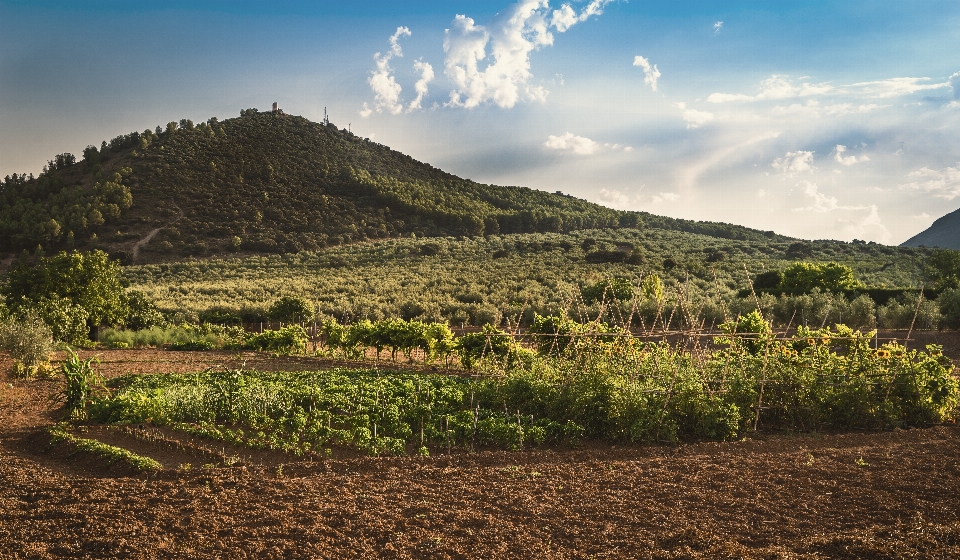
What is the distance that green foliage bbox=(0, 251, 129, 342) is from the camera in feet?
62.6

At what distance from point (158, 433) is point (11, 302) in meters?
14.4

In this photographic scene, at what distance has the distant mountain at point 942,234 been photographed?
3090 inches

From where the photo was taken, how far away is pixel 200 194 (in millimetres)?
57438

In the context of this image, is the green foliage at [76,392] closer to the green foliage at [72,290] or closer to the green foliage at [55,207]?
the green foliage at [72,290]

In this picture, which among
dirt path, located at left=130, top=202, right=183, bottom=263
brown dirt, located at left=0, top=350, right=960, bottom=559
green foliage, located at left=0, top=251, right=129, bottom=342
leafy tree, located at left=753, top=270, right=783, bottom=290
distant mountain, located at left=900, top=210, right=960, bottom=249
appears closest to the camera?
brown dirt, located at left=0, top=350, right=960, bottom=559

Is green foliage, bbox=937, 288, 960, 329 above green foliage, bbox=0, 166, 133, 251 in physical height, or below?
below

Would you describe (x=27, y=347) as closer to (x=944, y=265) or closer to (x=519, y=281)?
(x=519, y=281)

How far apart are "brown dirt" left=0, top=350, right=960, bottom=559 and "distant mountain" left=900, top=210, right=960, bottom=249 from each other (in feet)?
273

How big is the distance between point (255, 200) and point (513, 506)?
185 feet

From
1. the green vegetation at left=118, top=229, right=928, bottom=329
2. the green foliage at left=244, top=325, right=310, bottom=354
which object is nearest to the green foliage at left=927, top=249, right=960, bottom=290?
the green vegetation at left=118, top=229, right=928, bottom=329

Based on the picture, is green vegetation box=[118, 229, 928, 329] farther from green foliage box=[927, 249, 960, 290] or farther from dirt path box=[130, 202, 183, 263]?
dirt path box=[130, 202, 183, 263]

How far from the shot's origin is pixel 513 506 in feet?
19.3

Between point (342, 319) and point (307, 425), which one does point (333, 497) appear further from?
point (342, 319)

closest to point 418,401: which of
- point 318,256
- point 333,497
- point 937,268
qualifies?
point 333,497
